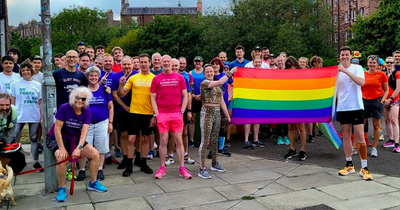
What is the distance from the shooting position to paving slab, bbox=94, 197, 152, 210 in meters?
5.02

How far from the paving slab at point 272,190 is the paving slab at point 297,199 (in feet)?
0.45

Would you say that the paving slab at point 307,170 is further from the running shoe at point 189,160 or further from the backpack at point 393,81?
the backpack at point 393,81

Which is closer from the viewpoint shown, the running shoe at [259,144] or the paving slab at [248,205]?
the paving slab at [248,205]

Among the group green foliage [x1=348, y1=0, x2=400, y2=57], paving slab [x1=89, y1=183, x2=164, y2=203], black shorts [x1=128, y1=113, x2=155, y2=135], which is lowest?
paving slab [x1=89, y1=183, x2=164, y2=203]

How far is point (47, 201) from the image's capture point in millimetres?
5309

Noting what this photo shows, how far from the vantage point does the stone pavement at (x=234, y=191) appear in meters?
5.09

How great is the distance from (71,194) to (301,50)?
117 feet

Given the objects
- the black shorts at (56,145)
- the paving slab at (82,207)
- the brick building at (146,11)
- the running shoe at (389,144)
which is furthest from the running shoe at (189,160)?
the brick building at (146,11)

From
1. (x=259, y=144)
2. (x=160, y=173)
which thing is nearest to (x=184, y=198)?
(x=160, y=173)

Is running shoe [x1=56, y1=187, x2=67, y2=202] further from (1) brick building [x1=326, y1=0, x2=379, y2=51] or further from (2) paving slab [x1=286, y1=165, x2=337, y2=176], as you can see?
(1) brick building [x1=326, y1=0, x2=379, y2=51]

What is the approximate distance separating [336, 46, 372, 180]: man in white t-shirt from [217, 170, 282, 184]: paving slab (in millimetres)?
1198

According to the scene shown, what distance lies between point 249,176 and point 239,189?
79 centimetres

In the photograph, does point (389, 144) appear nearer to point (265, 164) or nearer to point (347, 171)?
point (347, 171)

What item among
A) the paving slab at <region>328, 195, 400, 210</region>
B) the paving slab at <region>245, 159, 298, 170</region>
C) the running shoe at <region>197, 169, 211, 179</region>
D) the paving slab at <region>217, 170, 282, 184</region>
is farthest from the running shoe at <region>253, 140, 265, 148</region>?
the paving slab at <region>328, 195, 400, 210</region>
